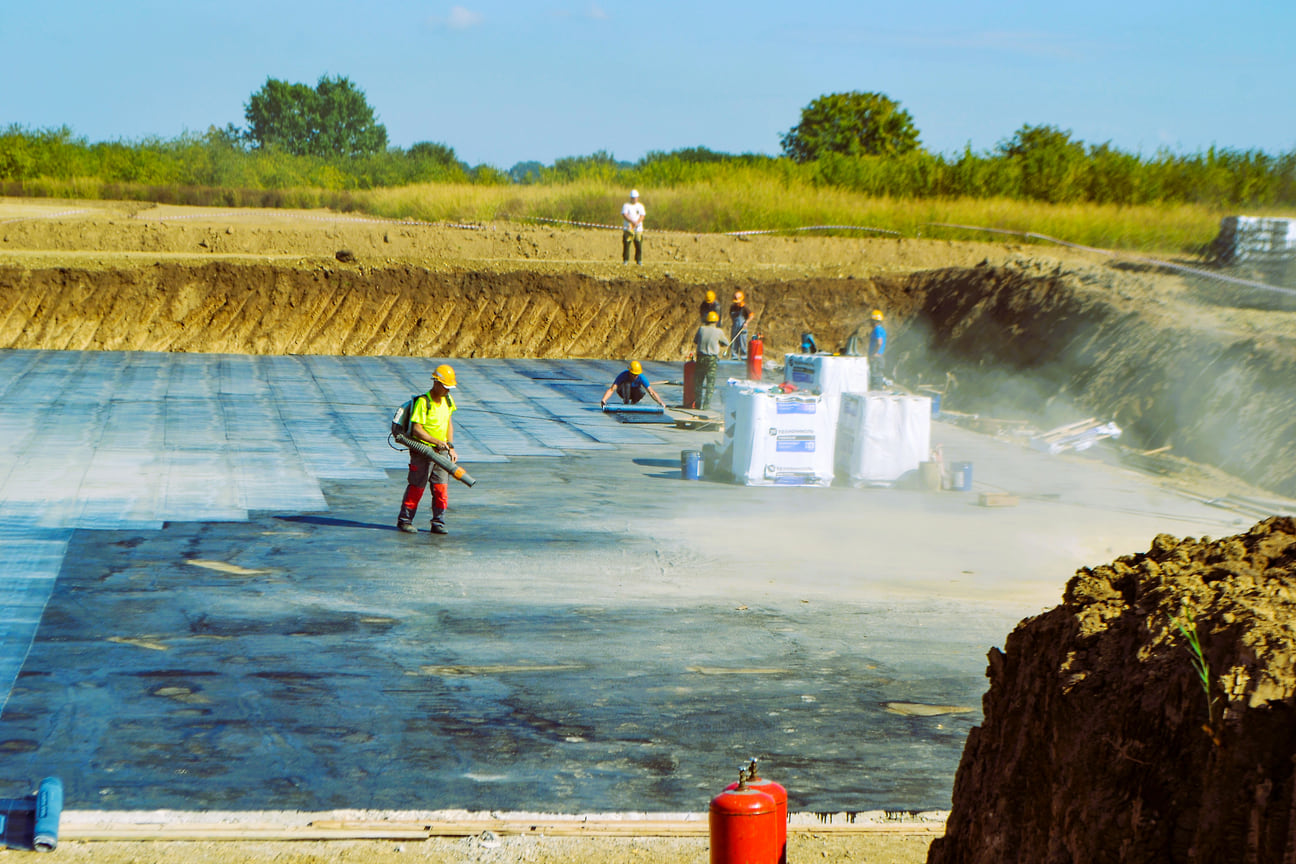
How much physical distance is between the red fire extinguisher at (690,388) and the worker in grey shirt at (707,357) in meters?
0.08

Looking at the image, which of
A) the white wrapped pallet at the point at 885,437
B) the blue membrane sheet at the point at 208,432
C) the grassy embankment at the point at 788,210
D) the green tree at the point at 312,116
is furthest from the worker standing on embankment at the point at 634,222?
the green tree at the point at 312,116

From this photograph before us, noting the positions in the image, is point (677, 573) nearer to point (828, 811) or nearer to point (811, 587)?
point (811, 587)

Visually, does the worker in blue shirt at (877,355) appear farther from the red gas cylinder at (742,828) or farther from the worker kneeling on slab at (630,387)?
the red gas cylinder at (742,828)

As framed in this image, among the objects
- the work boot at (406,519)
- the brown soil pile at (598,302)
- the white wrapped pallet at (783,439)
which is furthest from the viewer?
the brown soil pile at (598,302)

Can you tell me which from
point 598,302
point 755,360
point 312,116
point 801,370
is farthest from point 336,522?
point 312,116

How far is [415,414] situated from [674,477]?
5.00m

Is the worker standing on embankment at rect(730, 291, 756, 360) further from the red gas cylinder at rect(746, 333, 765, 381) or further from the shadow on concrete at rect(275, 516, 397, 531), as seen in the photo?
the shadow on concrete at rect(275, 516, 397, 531)

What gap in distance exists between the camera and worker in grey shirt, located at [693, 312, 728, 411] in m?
21.3

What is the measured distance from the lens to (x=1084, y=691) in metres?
4.07

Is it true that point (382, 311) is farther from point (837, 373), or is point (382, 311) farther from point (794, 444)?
point (794, 444)

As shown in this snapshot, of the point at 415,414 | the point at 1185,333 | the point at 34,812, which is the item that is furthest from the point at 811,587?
the point at 1185,333

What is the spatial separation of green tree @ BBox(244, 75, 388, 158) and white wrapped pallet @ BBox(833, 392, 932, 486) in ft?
301

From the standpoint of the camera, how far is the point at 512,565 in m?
11.7

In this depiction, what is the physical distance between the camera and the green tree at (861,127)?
72.3 metres
